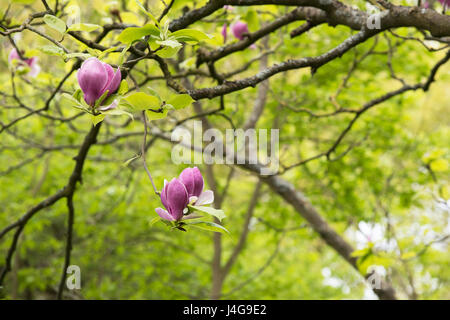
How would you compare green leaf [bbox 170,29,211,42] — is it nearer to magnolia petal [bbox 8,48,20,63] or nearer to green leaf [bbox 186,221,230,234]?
green leaf [bbox 186,221,230,234]

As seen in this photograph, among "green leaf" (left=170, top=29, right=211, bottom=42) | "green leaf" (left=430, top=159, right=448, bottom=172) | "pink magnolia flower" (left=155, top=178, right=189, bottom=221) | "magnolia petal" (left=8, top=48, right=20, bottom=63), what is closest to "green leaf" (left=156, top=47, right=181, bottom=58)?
"green leaf" (left=170, top=29, right=211, bottom=42)

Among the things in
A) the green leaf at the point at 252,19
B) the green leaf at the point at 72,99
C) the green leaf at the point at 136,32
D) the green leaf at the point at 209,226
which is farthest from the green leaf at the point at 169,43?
the green leaf at the point at 252,19

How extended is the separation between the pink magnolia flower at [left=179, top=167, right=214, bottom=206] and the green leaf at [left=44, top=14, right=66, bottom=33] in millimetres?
359

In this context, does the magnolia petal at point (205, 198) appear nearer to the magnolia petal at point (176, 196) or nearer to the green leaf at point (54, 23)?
the magnolia petal at point (176, 196)

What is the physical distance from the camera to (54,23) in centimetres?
82

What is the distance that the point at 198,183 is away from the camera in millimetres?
734

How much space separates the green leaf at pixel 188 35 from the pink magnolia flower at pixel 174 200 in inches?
9.8

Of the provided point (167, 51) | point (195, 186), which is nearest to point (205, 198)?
point (195, 186)

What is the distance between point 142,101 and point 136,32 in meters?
0.12

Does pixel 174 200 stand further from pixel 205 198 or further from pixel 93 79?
pixel 93 79

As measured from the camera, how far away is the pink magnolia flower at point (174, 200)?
27.0 inches
